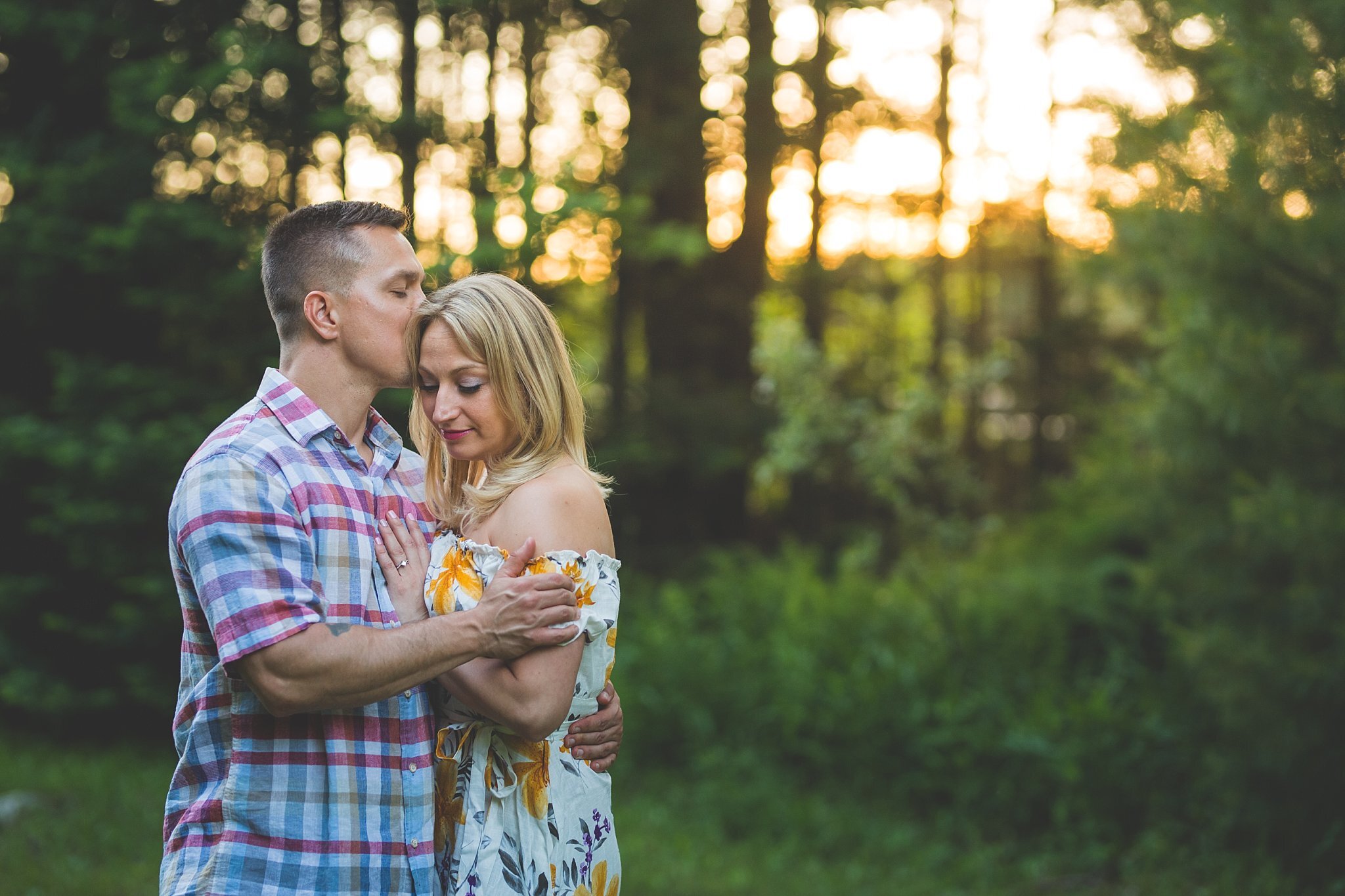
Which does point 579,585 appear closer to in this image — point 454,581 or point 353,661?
point 454,581

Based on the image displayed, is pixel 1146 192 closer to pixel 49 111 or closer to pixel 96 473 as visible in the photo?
pixel 96 473

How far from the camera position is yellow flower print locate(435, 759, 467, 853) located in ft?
8.11

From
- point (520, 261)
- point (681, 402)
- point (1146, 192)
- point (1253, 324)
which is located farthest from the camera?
point (681, 402)

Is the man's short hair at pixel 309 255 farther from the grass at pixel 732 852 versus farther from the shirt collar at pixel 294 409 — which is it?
the grass at pixel 732 852

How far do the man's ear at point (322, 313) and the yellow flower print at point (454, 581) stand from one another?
59 centimetres

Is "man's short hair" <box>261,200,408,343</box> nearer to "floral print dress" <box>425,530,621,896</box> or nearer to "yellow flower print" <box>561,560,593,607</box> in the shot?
"floral print dress" <box>425,530,621,896</box>

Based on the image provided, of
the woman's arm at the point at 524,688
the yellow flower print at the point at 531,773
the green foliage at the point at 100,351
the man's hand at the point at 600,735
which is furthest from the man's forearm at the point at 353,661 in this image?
the green foliage at the point at 100,351

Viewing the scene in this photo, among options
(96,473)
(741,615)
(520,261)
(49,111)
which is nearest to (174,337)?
(96,473)

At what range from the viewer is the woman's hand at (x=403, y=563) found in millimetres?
2404

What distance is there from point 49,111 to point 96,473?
279 centimetres

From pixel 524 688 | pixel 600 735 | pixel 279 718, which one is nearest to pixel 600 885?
Result: pixel 600 735

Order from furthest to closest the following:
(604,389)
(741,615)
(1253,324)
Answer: (604,389) < (741,615) < (1253,324)

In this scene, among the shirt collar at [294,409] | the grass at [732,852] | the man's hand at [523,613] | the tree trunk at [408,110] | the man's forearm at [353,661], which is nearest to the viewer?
the man's forearm at [353,661]

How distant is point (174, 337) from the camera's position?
304 inches
